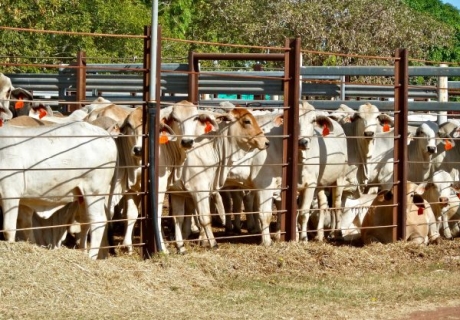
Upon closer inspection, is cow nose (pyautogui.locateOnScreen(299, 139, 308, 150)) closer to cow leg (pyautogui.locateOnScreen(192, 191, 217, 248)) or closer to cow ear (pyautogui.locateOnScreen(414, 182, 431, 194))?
cow leg (pyautogui.locateOnScreen(192, 191, 217, 248))

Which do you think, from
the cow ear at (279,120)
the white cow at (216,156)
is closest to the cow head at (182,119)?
the white cow at (216,156)

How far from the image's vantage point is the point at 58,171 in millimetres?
10844

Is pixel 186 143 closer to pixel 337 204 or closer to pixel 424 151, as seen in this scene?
pixel 337 204

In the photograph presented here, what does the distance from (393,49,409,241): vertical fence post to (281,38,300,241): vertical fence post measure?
179 cm

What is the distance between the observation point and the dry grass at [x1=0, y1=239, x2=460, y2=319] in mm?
8414

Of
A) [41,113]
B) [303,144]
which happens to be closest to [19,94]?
[41,113]

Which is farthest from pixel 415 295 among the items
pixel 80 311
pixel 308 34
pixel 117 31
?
pixel 308 34

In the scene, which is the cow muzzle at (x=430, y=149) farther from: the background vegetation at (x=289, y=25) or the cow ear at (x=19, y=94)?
the background vegetation at (x=289, y=25)

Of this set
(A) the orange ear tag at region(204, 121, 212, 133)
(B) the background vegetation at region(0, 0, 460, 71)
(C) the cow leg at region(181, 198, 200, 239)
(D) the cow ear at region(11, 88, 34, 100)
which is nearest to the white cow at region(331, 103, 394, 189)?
(C) the cow leg at region(181, 198, 200, 239)

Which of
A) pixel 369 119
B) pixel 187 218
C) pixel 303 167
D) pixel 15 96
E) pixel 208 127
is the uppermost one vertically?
pixel 15 96

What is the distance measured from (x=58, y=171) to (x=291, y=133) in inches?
114

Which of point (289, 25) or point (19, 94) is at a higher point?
point (289, 25)

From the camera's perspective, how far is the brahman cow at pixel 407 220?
13.5m

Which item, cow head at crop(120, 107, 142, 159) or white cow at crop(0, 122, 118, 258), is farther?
cow head at crop(120, 107, 142, 159)
